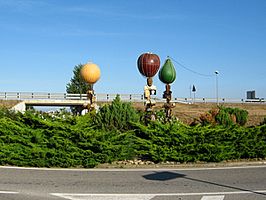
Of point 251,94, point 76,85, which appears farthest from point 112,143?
point 251,94

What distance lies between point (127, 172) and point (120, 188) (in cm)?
207

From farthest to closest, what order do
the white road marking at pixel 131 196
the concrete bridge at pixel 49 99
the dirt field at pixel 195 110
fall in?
1. the concrete bridge at pixel 49 99
2. the dirt field at pixel 195 110
3. the white road marking at pixel 131 196

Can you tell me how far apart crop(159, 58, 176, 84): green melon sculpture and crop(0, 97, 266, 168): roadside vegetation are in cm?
731

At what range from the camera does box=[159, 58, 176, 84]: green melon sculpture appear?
Result: 1984 cm

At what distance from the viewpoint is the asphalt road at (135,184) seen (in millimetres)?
7785

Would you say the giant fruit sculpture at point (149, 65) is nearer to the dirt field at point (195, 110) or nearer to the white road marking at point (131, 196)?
the white road marking at point (131, 196)

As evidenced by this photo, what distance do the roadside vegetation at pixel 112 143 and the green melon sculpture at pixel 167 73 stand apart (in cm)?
Result: 731

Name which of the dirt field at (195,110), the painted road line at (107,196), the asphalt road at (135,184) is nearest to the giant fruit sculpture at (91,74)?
the asphalt road at (135,184)

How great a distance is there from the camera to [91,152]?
11469 millimetres

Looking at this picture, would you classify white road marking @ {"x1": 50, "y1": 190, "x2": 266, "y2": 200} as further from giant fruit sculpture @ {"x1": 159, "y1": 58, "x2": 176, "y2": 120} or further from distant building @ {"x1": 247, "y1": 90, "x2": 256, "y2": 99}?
distant building @ {"x1": 247, "y1": 90, "x2": 256, "y2": 99}

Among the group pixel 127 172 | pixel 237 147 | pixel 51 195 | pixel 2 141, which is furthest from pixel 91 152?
pixel 237 147

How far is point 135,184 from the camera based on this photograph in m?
8.96

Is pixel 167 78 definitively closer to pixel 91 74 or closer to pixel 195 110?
pixel 91 74

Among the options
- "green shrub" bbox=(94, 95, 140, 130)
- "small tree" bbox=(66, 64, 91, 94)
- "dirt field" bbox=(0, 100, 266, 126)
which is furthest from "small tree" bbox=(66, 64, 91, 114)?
"green shrub" bbox=(94, 95, 140, 130)
